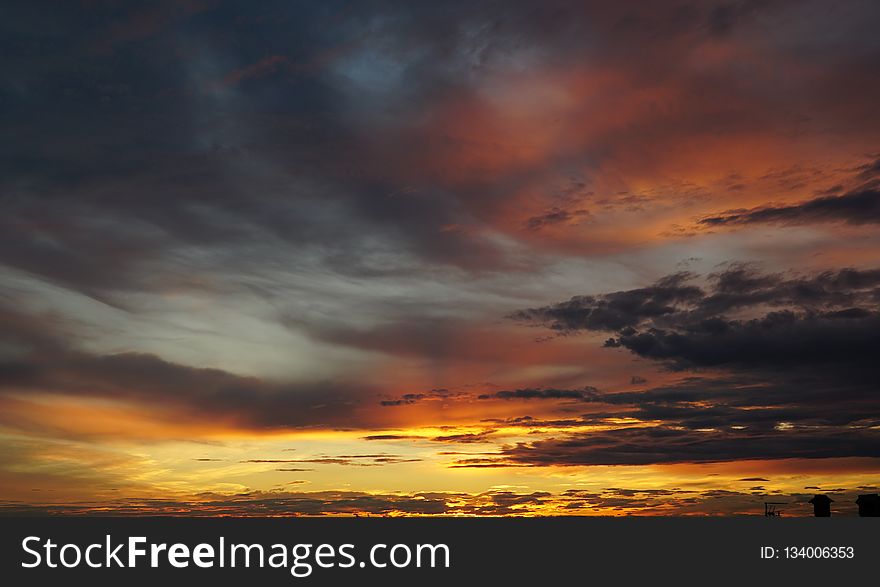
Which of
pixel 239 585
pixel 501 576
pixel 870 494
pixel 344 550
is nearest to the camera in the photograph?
pixel 239 585

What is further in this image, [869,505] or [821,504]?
[821,504]

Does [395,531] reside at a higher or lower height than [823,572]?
higher

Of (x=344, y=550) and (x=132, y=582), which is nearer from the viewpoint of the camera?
(x=132, y=582)

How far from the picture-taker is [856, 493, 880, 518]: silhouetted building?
12219cm

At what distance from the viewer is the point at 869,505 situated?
123312 millimetres

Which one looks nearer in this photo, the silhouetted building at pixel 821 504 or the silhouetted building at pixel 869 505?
the silhouetted building at pixel 869 505

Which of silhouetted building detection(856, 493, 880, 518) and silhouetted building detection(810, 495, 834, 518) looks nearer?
silhouetted building detection(856, 493, 880, 518)

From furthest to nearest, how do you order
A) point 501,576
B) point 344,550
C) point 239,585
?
point 501,576 → point 344,550 → point 239,585

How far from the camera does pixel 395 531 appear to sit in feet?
266

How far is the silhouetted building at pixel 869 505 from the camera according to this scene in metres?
122

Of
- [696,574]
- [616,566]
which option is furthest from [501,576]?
[696,574]

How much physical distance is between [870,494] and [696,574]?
4808 centimetres

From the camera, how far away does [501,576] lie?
86.2 metres

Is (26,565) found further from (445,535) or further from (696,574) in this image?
(696,574)
